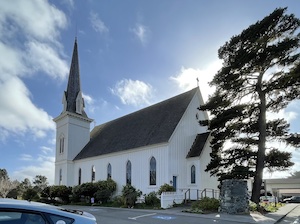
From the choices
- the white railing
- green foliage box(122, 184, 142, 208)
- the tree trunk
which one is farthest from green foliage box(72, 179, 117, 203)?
the tree trunk

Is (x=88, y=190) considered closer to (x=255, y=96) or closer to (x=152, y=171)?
(x=152, y=171)

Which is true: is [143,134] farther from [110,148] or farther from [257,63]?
[257,63]

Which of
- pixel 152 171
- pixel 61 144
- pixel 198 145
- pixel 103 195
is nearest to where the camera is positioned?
pixel 152 171

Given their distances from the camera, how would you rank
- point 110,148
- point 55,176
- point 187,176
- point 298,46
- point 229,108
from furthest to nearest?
point 55,176
point 110,148
point 187,176
point 229,108
point 298,46

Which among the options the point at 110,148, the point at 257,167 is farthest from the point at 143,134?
the point at 257,167

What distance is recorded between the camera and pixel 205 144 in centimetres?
2611

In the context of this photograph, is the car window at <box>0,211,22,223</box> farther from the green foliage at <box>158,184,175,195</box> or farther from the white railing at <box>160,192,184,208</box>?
the green foliage at <box>158,184,175,195</box>

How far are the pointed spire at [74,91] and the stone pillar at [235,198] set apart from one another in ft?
91.9

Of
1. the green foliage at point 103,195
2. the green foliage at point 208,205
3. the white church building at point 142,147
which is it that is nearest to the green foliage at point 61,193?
the white church building at point 142,147

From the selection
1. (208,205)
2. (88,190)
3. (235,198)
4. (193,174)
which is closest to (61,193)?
(88,190)

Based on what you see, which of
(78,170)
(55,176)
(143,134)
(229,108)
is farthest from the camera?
(55,176)

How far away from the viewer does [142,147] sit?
89.6 feet

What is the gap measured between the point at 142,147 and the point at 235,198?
12.1 meters

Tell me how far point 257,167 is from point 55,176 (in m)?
28.8
